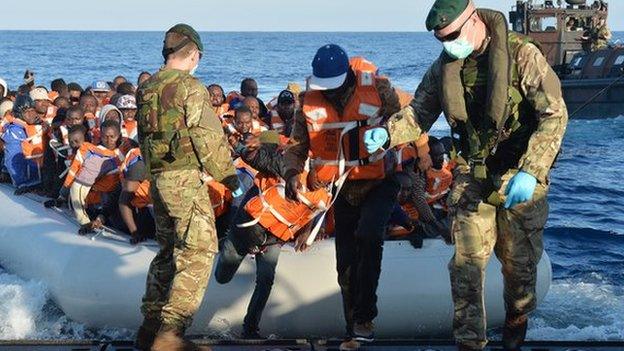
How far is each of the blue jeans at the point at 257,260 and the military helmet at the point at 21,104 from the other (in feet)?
14.5

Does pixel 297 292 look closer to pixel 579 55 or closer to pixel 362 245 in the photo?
pixel 362 245

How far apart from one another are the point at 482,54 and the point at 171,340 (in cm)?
208

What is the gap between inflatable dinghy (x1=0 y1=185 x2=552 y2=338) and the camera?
6125 mm

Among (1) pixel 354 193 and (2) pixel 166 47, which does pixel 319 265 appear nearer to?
(1) pixel 354 193

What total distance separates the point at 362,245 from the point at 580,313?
2.98 m

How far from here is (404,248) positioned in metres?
6.22

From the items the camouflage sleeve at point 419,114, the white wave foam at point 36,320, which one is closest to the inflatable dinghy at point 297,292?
the white wave foam at point 36,320

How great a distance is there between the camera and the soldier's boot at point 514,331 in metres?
4.59

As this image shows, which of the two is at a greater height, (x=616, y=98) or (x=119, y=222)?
(x=119, y=222)

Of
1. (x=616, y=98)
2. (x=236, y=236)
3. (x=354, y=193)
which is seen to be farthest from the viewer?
(x=616, y=98)

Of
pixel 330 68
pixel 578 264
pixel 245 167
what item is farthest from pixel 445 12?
pixel 578 264

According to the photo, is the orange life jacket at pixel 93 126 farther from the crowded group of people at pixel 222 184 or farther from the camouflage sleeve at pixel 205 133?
the camouflage sleeve at pixel 205 133

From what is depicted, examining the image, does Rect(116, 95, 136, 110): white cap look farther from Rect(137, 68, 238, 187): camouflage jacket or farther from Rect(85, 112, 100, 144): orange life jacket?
Rect(137, 68, 238, 187): camouflage jacket

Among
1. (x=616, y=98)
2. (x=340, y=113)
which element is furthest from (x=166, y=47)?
(x=616, y=98)
